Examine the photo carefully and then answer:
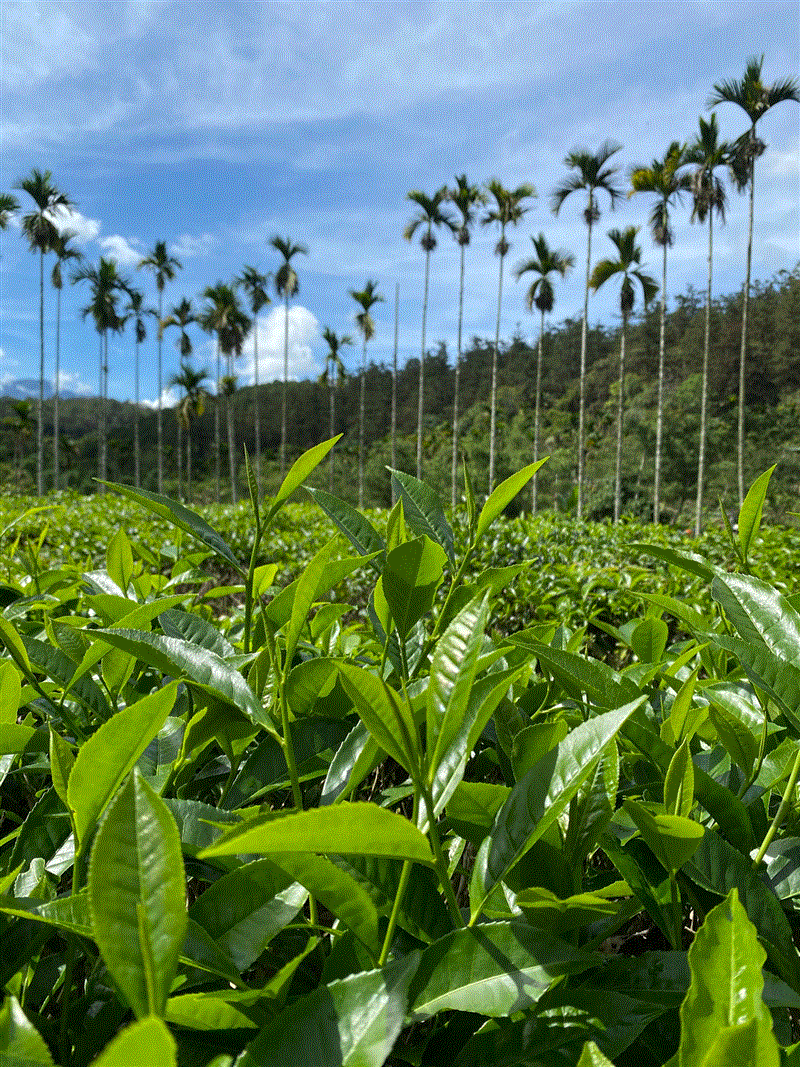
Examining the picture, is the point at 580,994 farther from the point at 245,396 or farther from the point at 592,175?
the point at 245,396

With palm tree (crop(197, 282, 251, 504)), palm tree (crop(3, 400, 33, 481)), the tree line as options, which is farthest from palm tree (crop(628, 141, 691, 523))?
palm tree (crop(3, 400, 33, 481))

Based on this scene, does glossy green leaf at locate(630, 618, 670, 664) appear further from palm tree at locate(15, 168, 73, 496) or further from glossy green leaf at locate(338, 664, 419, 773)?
palm tree at locate(15, 168, 73, 496)

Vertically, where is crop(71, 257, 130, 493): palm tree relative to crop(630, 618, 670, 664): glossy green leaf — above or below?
above

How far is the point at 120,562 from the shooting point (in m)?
1.07

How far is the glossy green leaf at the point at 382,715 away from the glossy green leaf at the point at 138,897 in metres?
0.11

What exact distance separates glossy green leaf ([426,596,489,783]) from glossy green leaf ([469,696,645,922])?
7cm

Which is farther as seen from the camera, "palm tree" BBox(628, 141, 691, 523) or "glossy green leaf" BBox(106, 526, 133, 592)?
"palm tree" BBox(628, 141, 691, 523)

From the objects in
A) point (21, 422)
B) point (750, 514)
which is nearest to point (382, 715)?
point (750, 514)

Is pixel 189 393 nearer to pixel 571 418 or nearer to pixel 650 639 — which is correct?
pixel 571 418

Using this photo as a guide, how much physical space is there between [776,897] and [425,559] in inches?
14.0

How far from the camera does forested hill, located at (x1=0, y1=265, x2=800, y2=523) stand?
27395 mm

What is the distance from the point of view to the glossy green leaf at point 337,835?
11.5 inches

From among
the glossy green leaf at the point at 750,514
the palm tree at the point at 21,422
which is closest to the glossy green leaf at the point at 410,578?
the glossy green leaf at the point at 750,514

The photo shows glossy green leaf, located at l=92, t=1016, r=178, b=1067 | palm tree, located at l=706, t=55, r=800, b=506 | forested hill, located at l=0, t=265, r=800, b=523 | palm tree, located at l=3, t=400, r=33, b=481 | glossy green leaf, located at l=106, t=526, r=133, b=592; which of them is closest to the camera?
glossy green leaf, located at l=92, t=1016, r=178, b=1067
